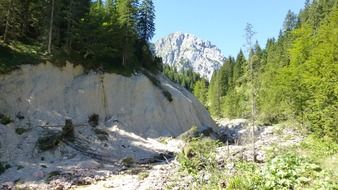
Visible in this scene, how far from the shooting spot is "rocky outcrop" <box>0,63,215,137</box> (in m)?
33.7

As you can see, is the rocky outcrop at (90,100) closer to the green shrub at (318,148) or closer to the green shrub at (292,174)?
the green shrub at (318,148)

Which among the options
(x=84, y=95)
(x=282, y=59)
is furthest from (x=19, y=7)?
(x=282, y=59)

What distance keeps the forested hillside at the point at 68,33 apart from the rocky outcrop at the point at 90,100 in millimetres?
1693

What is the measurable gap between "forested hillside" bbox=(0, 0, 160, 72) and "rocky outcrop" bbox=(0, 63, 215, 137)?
1.69m

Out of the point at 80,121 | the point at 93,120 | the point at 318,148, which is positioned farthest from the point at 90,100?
the point at 318,148

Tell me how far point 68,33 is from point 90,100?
7.74m

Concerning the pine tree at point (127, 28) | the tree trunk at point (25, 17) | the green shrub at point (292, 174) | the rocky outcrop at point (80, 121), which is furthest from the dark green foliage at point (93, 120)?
the green shrub at point (292, 174)

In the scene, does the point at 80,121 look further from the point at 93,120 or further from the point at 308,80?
the point at 308,80

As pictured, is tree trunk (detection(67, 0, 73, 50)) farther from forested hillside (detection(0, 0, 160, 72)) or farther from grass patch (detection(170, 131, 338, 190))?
grass patch (detection(170, 131, 338, 190))

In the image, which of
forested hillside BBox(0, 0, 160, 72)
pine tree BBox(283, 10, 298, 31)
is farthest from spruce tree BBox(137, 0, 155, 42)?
pine tree BBox(283, 10, 298, 31)

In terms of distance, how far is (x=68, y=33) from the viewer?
1598 inches

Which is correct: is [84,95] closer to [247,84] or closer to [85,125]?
[85,125]

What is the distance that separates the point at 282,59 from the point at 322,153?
82985mm

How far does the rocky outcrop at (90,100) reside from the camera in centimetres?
3366
